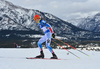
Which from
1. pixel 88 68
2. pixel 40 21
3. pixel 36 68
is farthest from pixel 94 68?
pixel 40 21

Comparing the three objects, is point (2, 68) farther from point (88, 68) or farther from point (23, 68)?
point (88, 68)

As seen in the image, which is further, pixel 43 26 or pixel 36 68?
pixel 43 26

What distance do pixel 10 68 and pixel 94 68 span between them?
3.41 m

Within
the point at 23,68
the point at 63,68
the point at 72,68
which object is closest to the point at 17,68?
the point at 23,68

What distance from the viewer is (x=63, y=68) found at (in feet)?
20.4

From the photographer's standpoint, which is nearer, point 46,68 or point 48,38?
point 46,68

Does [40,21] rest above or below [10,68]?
above

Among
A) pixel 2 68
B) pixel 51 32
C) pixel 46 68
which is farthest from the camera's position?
pixel 51 32

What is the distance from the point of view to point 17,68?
5824mm

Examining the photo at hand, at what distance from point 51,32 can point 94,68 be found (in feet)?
14.9

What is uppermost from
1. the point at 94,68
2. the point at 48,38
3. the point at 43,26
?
the point at 43,26

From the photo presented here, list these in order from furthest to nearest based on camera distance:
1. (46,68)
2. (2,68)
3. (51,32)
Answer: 1. (51,32)
2. (46,68)
3. (2,68)

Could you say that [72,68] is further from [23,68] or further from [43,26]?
[43,26]

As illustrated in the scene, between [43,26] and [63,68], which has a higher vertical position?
[43,26]
